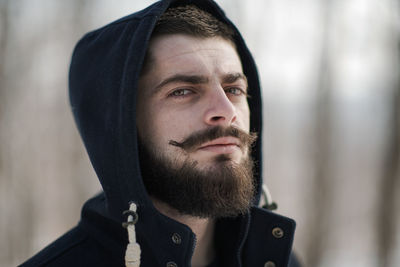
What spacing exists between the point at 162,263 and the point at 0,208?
3.33 metres

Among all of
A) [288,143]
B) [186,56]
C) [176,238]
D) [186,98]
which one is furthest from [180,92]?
[288,143]

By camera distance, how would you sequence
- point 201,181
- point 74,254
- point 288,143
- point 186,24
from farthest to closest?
point 288,143, point 186,24, point 74,254, point 201,181

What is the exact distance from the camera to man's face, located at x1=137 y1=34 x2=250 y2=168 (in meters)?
1.49

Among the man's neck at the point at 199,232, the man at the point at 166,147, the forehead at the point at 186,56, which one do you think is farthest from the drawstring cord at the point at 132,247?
the forehead at the point at 186,56

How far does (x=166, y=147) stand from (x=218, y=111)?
297 millimetres

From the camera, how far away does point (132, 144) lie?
1396 mm

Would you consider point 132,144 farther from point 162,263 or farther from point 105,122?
point 162,263

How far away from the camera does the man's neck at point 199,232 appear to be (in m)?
1.60

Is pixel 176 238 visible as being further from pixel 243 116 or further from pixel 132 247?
pixel 243 116

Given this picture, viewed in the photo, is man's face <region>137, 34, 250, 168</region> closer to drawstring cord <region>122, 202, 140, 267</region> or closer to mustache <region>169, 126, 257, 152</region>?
mustache <region>169, 126, 257, 152</region>

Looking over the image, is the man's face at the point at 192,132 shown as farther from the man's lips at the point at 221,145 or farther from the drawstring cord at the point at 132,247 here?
the drawstring cord at the point at 132,247

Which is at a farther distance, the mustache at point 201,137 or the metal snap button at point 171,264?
the mustache at point 201,137

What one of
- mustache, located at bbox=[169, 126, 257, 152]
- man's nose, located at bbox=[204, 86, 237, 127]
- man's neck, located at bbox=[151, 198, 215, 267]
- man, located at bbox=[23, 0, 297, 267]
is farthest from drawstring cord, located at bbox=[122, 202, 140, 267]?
man's nose, located at bbox=[204, 86, 237, 127]

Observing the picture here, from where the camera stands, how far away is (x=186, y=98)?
154 centimetres
